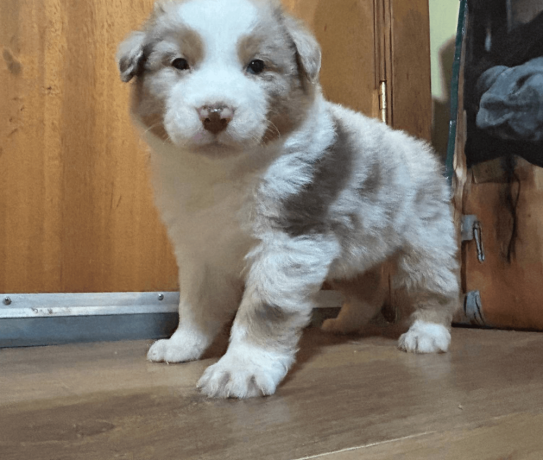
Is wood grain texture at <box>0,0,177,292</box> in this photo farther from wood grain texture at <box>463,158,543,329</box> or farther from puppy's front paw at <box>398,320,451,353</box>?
wood grain texture at <box>463,158,543,329</box>

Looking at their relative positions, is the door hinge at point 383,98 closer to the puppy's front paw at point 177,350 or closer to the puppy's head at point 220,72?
the puppy's head at point 220,72

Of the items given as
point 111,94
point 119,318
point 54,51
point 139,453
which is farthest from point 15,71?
point 139,453

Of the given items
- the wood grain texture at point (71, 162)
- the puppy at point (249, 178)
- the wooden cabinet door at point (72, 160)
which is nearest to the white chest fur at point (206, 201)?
the puppy at point (249, 178)

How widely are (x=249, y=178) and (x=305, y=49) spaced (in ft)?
1.37

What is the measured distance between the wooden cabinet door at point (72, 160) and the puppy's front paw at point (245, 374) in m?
1.04

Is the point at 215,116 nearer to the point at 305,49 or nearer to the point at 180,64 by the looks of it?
the point at 180,64

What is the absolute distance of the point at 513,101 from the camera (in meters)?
2.13

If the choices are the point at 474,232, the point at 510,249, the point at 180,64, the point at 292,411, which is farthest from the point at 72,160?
the point at 510,249

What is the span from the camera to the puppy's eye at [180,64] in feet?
4.70

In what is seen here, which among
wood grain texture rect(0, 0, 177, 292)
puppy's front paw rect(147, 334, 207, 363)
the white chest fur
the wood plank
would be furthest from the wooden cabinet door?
the wood plank

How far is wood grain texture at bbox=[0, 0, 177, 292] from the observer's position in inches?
81.8

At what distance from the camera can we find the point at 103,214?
2.24 meters

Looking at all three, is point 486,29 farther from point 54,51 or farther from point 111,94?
point 54,51

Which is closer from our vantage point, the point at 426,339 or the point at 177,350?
the point at 177,350
